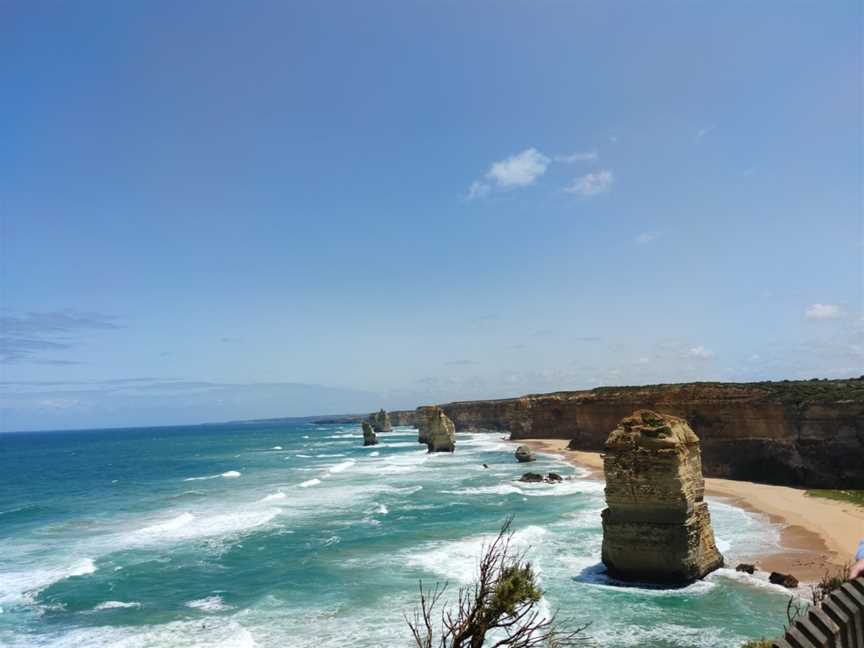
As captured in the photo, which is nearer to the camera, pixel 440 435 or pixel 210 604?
pixel 210 604

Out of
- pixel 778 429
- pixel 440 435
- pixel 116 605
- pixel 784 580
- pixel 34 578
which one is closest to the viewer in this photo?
pixel 784 580

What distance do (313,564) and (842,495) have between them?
3047 centimetres

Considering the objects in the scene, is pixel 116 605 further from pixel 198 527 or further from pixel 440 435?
pixel 440 435

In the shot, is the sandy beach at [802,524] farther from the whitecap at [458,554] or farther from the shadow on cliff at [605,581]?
the whitecap at [458,554]

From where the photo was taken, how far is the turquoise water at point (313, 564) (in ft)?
58.8

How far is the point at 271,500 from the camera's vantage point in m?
44.1

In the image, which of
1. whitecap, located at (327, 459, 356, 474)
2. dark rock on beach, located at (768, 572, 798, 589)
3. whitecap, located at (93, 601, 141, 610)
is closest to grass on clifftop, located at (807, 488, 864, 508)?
dark rock on beach, located at (768, 572, 798, 589)

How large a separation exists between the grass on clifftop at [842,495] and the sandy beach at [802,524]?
23.5 inches

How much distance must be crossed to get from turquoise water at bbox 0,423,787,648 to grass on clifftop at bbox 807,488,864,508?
631cm

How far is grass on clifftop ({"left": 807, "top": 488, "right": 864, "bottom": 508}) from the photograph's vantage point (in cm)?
3224

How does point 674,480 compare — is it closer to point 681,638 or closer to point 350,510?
point 681,638

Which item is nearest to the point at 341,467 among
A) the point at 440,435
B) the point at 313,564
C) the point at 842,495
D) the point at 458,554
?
the point at 440,435

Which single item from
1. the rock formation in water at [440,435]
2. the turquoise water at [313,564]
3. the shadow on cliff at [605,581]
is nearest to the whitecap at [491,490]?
the turquoise water at [313,564]

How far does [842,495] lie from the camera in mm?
33906
